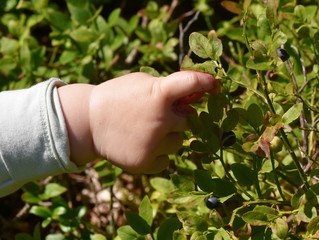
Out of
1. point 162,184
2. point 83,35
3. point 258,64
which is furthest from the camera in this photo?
point 83,35

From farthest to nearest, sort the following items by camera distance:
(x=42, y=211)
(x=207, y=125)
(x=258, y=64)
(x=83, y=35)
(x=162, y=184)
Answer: (x=83, y=35) < (x=42, y=211) < (x=162, y=184) < (x=207, y=125) < (x=258, y=64)

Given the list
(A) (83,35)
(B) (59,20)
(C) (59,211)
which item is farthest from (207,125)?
(B) (59,20)

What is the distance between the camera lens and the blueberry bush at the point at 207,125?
3.31 ft

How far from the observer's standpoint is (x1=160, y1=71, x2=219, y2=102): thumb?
1.04m

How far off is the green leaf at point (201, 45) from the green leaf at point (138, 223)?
15.2 inches

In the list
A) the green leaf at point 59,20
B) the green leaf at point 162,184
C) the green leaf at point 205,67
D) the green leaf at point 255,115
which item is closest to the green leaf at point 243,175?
the green leaf at point 255,115

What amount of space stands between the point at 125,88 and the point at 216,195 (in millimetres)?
278

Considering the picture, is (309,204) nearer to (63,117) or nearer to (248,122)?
(248,122)

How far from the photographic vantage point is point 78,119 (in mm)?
1251

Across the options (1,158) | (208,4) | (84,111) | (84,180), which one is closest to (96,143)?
(84,111)

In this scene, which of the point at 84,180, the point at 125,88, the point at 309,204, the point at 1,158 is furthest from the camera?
the point at 84,180

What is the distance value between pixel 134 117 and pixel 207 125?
0.16 m

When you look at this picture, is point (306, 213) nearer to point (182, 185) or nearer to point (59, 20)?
point (182, 185)

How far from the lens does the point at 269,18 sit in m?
1.02
